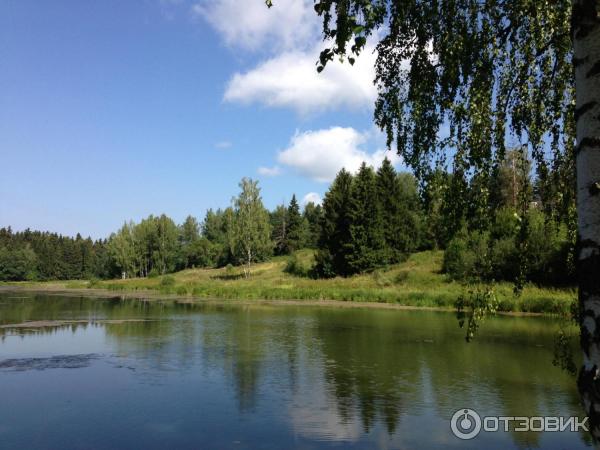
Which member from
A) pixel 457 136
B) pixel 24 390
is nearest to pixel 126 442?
pixel 24 390

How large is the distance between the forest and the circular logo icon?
2.77 meters

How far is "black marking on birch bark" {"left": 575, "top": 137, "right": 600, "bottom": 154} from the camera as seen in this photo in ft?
8.56

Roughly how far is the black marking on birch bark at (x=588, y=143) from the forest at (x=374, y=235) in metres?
2.24

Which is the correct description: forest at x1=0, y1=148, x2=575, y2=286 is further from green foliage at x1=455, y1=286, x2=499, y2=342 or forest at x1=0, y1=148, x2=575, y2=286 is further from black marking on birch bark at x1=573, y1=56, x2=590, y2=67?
black marking on birch bark at x1=573, y1=56, x2=590, y2=67

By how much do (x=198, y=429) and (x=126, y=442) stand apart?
4.05 ft

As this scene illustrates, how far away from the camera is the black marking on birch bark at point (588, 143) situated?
2.61 metres

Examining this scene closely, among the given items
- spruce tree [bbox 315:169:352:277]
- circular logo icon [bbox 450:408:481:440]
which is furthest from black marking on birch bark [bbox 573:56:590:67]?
spruce tree [bbox 315:169:352:277]

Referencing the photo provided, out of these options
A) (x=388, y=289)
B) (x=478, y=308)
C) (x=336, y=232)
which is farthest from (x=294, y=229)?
(x=478, y=308)

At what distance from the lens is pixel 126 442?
Result: 794cm

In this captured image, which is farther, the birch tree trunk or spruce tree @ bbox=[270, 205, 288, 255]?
spruce tree @ bbox=[270, 205, 288, 255]

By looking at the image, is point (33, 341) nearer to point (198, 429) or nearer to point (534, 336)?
point (198, 429)

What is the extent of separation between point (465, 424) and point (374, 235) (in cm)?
3982

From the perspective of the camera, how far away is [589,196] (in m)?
2.63

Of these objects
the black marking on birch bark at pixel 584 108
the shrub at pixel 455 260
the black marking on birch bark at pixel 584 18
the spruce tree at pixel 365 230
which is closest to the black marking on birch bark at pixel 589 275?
the black marking on birch bark at pixel 584 108
